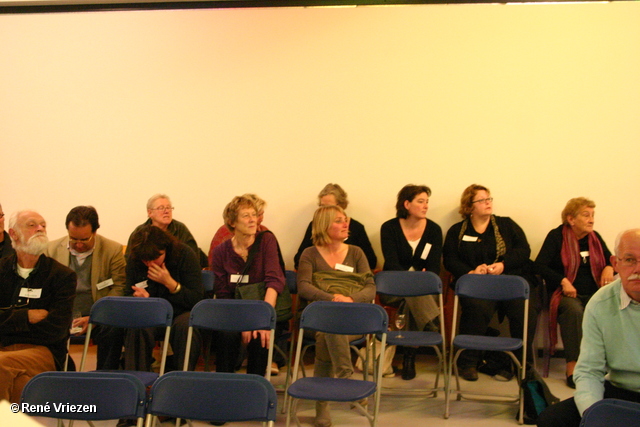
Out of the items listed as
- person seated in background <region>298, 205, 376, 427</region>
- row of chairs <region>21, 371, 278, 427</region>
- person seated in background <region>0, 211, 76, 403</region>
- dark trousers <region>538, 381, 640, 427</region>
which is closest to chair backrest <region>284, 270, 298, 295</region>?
person seated in background <region>298, 205, 376, 427</region>

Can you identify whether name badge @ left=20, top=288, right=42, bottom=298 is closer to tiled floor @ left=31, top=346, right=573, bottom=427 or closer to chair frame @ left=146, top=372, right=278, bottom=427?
tiled floor @ left=31, top=346, right=573, bottom=427

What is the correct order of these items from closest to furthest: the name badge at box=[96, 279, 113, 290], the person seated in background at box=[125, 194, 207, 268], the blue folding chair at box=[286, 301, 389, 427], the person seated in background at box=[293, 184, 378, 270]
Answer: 1. the blue folding chair at box=[286, 301, 389, 427]
2. the name badge at box=[96, 279, 113, 290]
3. the person seated in background at box=[125, 194, 207, 268]
4. the person seated in background at box=[293, 184, 378, 270]

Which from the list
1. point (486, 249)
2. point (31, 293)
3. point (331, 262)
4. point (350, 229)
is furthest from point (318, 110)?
point (31, 293)

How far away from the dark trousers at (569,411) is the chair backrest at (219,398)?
1079 mm

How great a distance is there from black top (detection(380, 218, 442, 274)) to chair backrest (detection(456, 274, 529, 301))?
547 millimetres

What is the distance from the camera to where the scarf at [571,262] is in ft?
15.4

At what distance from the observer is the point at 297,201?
5465 millimetres

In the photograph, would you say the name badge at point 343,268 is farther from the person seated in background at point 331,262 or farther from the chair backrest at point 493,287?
the chair backrest at point 493,287

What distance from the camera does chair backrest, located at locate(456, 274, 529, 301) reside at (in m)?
4.22

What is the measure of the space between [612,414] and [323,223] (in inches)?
98.4

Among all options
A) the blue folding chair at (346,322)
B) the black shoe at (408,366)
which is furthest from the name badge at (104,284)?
the black shoe at (408,366)

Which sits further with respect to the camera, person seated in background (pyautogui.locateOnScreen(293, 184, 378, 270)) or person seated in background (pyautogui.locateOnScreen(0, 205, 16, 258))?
person seated in background (pyautogui.locateOnScreen(293, 184, 378, 270))

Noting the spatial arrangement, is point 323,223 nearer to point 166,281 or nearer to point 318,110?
point 166,281

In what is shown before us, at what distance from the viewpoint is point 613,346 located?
2330mm
